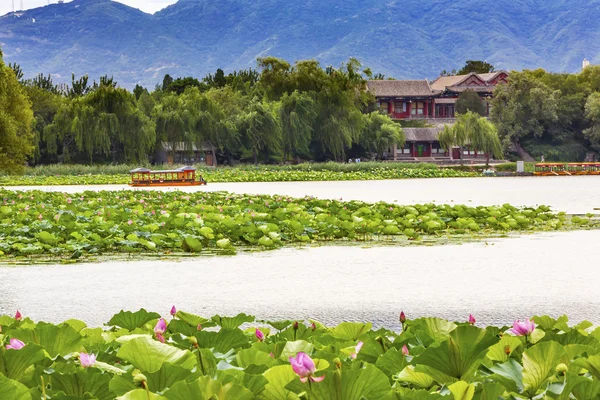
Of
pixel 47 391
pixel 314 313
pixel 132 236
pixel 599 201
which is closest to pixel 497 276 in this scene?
pixel 314 313

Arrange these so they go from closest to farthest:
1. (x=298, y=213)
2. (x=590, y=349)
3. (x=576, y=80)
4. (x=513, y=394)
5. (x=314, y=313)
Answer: (x=513, y=394)
(x=590, y=349)
(x=314, y=313)
(x=298, y=213)
(x=576, y=80)

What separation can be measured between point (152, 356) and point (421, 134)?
66894 mm

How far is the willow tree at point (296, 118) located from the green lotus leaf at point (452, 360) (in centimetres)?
4580

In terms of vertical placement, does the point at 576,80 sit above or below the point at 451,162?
above

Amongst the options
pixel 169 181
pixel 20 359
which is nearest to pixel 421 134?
pixel 169 181

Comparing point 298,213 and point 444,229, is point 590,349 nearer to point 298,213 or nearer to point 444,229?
point 444,229

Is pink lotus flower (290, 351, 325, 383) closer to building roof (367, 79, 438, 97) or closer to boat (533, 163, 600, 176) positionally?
boat (533, 163, 600, 176)

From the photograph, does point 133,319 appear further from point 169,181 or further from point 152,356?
point 169,181

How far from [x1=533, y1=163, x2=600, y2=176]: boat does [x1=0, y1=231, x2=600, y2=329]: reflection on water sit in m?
34.5

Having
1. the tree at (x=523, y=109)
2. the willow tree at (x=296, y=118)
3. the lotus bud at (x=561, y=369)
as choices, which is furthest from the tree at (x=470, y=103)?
the lotus bud at (x=561, y=369)

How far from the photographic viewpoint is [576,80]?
67.1 m

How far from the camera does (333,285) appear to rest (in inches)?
284

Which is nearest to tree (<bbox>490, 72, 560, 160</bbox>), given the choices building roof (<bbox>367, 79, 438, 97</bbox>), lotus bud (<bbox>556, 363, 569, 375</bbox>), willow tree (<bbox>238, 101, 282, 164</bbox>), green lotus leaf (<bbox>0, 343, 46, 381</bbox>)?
building roof (<bbox>367, 79, 438, 97</bbox>)

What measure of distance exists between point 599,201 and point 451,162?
141 feet
